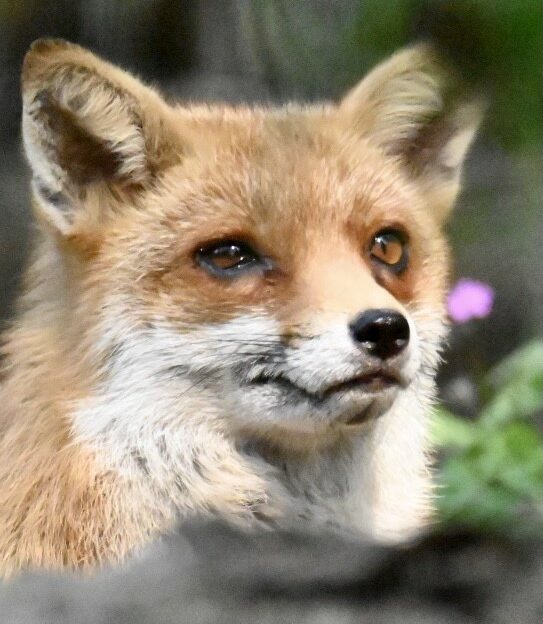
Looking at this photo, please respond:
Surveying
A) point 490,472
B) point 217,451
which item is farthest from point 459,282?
point 217,451

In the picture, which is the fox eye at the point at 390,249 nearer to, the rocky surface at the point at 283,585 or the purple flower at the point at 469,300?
the purple flower at the point at 469,300

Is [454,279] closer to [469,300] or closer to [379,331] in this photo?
[469,300]

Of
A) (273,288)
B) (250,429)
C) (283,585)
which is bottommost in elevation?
(283,585)

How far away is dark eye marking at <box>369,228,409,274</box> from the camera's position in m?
0.90

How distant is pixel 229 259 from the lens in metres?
0.86

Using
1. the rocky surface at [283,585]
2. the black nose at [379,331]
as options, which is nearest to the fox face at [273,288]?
the black nose at [379,331]

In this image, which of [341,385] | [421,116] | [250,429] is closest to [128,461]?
[250,429]

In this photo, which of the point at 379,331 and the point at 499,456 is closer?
the point at 379,331

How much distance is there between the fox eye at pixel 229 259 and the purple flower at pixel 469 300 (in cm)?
21

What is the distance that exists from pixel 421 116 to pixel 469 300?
0.63 feet

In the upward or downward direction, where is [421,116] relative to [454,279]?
upward

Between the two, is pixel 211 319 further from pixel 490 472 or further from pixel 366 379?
pixel 490 472

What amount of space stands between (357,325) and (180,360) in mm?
172

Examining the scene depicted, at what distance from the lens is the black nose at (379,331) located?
2.53 ft
